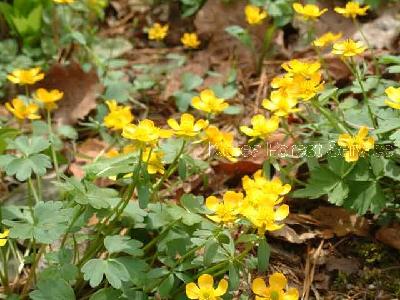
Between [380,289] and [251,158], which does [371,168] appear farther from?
[251,158]

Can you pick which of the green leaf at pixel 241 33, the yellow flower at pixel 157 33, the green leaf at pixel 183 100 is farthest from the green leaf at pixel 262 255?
the yellow flower at pixel 157 33

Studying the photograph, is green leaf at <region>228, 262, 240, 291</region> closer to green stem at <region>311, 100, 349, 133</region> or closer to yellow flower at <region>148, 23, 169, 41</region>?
green stem at <region>311, 100, 349, 133</region>

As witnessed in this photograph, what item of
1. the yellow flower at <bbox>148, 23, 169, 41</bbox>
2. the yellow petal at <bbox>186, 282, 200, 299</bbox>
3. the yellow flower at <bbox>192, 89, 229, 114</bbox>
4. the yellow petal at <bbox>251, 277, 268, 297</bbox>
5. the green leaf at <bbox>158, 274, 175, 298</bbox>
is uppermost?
the yellow flower at <bbox>192, 89, 229, 114</bbox>

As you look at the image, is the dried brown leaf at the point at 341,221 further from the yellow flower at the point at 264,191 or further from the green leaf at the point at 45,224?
the green leaf at the point at 45,224

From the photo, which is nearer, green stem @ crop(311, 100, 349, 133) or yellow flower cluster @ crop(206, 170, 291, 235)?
yellow flower cluster @ crop(206, 170, 291, 235)

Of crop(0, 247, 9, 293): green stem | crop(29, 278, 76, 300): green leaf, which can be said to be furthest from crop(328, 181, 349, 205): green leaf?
crop(0, 247, 9, 293): green stem

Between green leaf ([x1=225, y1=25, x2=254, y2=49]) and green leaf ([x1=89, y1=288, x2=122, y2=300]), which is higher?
green leaf ([x1=225, y1=25, x2=254, y2=49])
